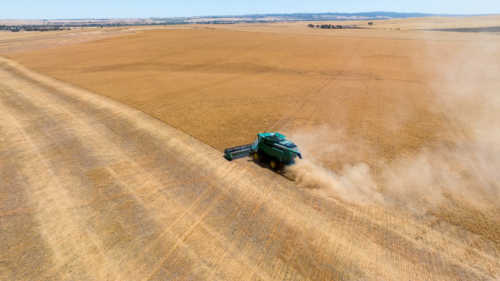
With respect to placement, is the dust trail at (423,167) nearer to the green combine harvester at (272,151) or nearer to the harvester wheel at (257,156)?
the green combine harvester at (272,151)

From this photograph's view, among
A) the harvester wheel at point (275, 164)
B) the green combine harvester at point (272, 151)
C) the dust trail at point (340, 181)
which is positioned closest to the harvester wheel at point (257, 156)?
the green combine harvester at point (272, 151)

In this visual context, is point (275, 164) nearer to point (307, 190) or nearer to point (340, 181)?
point (307, 190)

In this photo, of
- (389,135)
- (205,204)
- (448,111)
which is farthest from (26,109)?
(448,111)

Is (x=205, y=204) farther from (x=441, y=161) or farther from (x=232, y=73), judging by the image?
(x=232, y=73)

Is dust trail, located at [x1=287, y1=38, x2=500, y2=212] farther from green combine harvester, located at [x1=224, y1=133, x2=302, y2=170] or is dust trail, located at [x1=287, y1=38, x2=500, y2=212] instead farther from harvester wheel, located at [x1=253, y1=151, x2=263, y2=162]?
harvester wheel, located at [x1=253, y1=151, x2=263, y2=162]

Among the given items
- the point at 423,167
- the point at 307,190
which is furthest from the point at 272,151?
the point at 423,167


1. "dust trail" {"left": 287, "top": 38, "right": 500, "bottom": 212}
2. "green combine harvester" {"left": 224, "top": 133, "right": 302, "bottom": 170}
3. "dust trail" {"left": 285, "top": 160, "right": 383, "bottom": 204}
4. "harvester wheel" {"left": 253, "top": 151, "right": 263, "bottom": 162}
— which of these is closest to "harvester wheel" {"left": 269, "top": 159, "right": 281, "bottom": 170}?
"green combine harvester" {"left": 224, "top": 133, "right": 302, "bottom": 170}

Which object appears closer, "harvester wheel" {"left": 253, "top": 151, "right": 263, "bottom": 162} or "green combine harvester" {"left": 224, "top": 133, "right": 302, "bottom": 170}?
"green combine harvester" {"left": 224, "top": 133, "right": 302, "bottom": 170}

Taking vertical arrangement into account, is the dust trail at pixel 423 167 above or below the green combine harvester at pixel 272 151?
below
